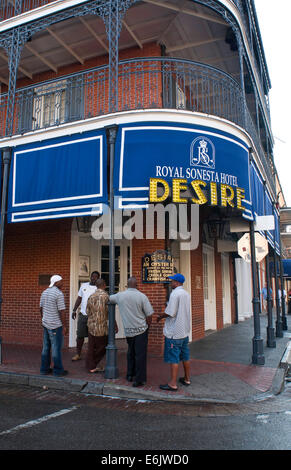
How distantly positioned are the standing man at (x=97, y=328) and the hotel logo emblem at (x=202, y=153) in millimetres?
3338

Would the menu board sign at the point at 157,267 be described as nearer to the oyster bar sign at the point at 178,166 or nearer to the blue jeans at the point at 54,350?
the oyster bar sign at the point at 178,166

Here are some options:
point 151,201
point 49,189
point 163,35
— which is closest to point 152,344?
point 151,201

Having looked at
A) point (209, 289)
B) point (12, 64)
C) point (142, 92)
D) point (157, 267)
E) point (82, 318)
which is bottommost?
point (82, 318)

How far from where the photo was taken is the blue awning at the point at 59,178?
7.88 m

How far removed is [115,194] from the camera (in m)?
7.55

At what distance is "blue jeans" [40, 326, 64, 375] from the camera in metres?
6.79

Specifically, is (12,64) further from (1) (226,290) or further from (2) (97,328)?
(1) (226,290)

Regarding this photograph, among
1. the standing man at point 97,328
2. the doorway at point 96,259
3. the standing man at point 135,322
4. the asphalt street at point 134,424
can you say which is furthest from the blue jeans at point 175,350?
the doorway at point 96,259

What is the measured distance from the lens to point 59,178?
830cm

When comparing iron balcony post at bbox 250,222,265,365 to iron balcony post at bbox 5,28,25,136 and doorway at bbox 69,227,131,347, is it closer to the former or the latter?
doorway at bbox 69,227,131,347

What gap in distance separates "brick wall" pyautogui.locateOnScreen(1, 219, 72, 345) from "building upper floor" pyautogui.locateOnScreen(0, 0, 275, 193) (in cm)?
276

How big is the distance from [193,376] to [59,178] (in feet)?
16.2

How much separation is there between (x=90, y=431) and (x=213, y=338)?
760 cm

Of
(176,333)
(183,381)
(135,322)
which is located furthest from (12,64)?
(183,381)
